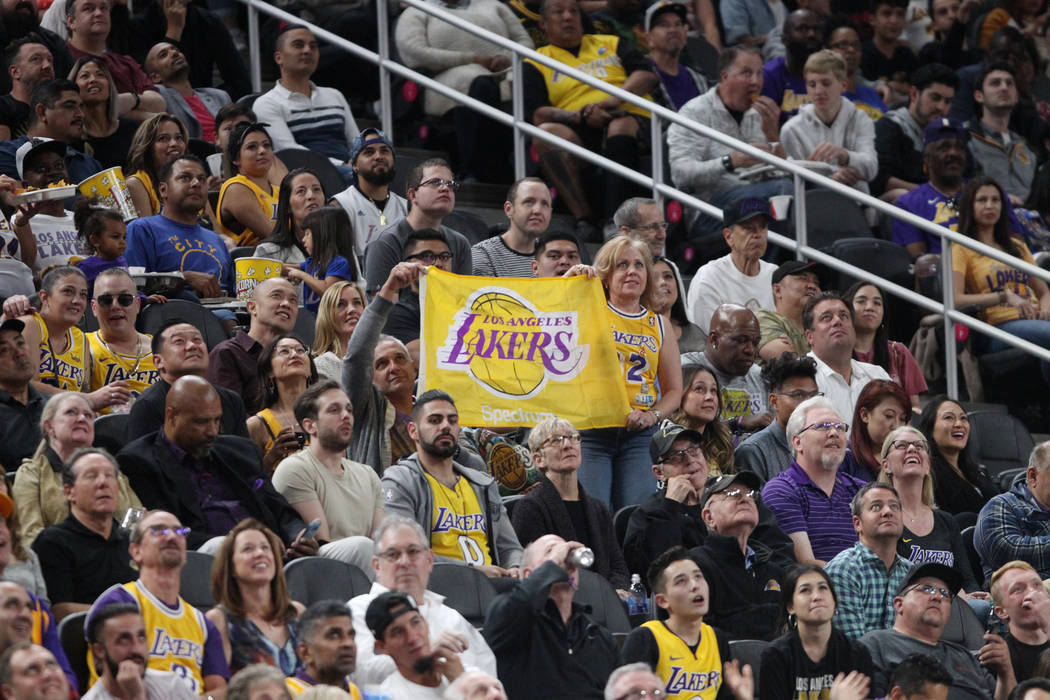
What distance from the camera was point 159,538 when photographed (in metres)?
7.05

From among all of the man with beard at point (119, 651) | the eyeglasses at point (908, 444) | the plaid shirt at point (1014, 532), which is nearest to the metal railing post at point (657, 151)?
the eyeglasses at point (908, 444)

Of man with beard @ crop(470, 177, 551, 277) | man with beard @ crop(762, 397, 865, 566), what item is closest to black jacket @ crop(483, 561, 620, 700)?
man with beard @ crop(762, 397, 865, 566)

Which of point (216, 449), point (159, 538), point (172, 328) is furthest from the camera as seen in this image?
point (172, 328)

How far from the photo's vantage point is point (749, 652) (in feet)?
26.8

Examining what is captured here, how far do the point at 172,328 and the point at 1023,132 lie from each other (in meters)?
7.89

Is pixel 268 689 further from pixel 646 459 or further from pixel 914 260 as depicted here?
pixel 914 260

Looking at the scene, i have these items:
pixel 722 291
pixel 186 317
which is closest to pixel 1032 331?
pixel 722 291

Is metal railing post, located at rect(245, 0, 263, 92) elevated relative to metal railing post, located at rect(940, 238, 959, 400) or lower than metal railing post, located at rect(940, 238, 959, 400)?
elevated

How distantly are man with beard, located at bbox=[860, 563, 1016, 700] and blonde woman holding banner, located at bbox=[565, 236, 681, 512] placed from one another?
1506 millimetres

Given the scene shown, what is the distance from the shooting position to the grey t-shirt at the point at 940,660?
8320mm

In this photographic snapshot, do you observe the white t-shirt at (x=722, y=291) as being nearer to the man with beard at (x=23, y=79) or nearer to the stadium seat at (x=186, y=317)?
the stadium seat at (x=186, y=317)

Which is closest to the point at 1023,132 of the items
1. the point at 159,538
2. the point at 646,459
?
the point at 646,459

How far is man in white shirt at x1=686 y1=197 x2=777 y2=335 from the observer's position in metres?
11.1

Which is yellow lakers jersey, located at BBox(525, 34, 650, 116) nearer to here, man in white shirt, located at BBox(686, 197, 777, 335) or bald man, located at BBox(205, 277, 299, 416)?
man in white shirt, located at BBox(686, 197, 777, 335)
